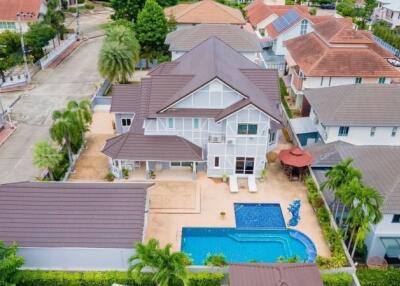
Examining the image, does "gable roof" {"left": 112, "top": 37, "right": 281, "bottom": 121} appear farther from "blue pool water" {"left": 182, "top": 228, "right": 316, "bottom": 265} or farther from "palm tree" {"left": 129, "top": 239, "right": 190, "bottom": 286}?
"palm tree" {"left": 129, "top": 239, "right": 190, "bottom": 286}

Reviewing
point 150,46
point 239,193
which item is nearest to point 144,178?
point 239,193

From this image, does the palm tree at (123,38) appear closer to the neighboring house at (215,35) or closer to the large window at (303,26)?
the neighboring house at (215,35)

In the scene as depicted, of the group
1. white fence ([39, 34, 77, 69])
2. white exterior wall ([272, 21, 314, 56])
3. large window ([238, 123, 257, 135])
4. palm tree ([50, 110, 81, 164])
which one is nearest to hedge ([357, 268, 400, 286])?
large window ([238, 123, 257, 135])

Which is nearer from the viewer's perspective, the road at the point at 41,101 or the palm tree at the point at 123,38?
the road at the point at 41,101

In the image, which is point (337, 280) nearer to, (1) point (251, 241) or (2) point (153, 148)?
(1) point (251, 241)

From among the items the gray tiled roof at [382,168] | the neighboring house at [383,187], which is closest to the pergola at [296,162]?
the gray tiled roof at [382,168]

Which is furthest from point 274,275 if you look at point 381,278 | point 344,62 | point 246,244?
point 344,62

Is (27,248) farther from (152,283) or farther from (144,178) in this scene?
(144,178)
